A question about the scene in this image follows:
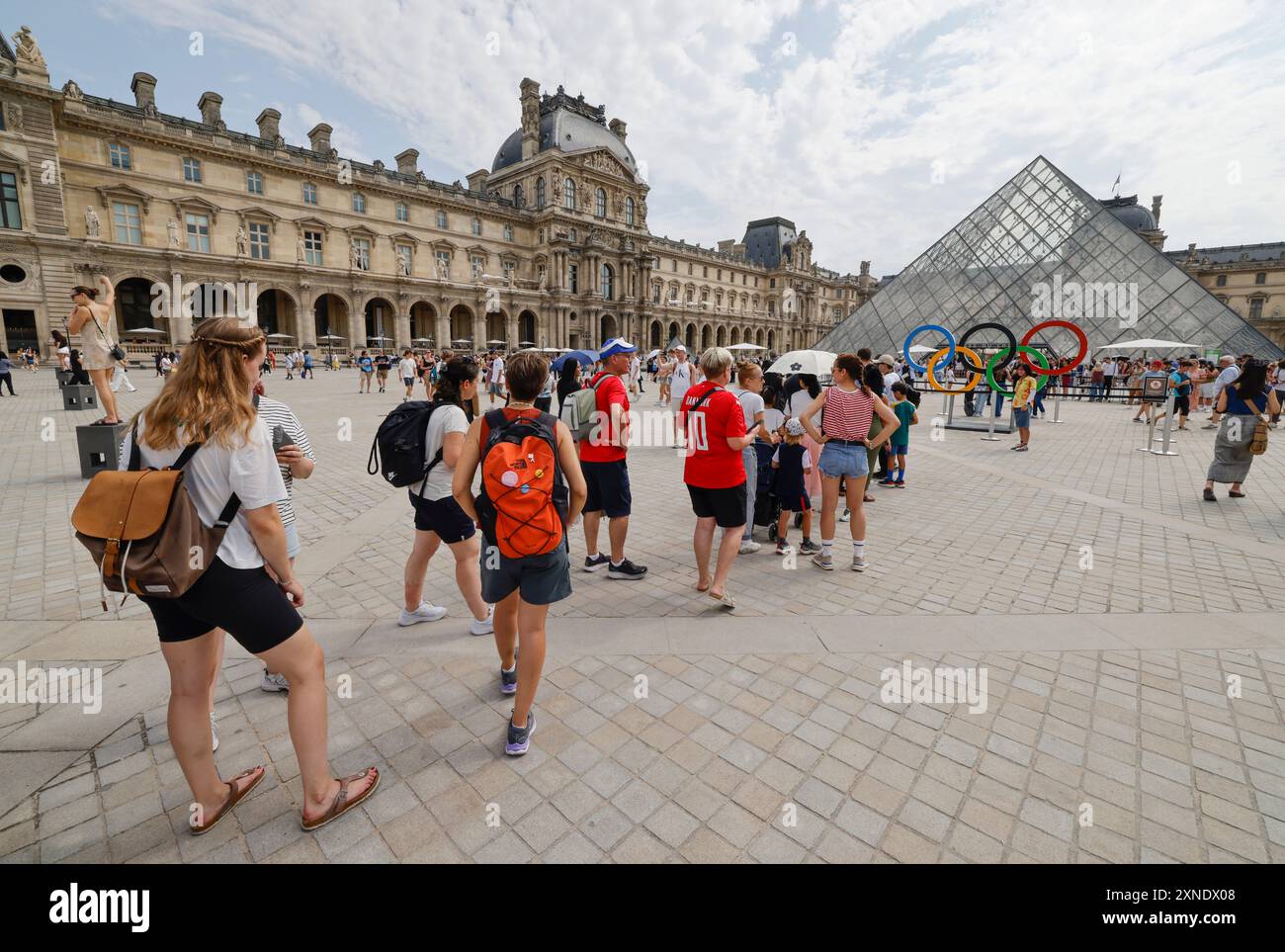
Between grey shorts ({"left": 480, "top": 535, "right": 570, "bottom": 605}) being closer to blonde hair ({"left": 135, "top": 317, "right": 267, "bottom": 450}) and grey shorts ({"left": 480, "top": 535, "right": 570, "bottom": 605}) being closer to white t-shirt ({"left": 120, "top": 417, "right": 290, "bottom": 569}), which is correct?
white t-shirt ({"left": 120, "top": 417, "right": 290, "bottom": 569})

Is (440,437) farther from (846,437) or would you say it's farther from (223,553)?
(846,437)

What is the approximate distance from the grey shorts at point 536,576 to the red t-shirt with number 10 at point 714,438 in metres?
1.71

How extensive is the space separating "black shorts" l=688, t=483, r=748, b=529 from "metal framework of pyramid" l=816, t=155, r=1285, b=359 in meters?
27.5

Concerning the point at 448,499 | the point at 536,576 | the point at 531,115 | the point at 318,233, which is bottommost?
the point at 536,576

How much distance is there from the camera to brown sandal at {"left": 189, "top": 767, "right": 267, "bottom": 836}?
221cm

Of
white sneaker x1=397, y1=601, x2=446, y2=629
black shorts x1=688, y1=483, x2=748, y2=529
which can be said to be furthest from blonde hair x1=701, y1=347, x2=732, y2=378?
white sneaker x1=397, y1=601, x2=446, y2=629

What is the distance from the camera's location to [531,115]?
5266 centimetres

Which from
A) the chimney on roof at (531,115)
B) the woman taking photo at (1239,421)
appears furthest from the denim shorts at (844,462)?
the chimney on roof at (531,115)

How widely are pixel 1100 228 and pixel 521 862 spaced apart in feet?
118

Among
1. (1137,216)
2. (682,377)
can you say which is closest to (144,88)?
(682,377)

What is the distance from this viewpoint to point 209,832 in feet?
7.27

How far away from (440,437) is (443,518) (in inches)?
20.4

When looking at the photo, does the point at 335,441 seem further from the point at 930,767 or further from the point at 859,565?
the point at 930,767
